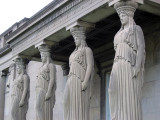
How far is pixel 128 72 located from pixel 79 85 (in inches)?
87.8

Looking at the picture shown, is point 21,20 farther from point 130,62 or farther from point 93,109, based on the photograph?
point 130,62

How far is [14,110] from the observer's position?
47.9 feet

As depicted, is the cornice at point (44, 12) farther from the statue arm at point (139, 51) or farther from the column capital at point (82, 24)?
the statue arm at point (139, 51)

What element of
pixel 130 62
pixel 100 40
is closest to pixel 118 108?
pixel 130 62

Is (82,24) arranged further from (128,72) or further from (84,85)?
(128,72)

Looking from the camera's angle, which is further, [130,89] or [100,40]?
[100,40]

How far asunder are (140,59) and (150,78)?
3.33 m

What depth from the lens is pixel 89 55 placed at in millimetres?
10875

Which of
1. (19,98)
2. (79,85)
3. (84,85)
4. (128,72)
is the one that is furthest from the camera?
(19,98)

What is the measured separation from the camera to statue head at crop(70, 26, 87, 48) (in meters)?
11.1

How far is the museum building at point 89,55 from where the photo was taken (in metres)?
9.31

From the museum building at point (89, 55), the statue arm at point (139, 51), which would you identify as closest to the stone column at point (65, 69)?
the museum building at point (89, 55)

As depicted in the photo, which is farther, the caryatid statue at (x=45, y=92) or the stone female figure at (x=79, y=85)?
the caryatid statue at (x=45, y=92)

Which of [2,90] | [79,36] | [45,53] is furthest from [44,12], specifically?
[2,90]
